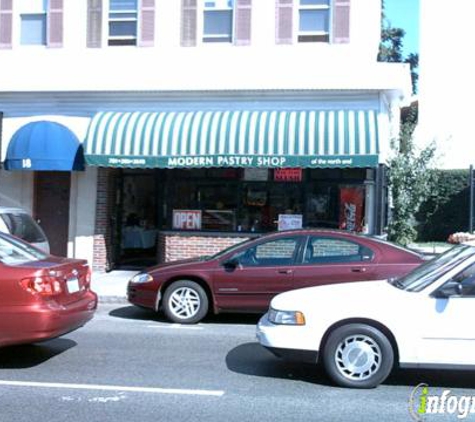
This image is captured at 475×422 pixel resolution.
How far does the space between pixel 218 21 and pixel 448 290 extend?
11497 millimetres

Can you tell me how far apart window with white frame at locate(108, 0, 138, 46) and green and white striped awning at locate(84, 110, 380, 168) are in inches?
80.3

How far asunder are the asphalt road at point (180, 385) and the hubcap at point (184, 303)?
1.09 metres

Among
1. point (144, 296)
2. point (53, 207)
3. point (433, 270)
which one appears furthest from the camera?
point (53, 207)

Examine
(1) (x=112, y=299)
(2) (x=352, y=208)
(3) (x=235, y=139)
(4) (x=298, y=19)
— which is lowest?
(1) (x=112, y=299)

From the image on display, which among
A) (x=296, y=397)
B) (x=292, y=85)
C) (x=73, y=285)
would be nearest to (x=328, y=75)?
(x=292, y=85)

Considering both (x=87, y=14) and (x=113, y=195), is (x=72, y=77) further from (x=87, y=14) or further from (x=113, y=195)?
(x=113, y=195)

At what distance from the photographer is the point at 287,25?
51.1 feet

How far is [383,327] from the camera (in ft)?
20.4

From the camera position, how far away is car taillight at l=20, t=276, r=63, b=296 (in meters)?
6.80

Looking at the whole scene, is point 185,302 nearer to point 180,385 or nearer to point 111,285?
point 180,385

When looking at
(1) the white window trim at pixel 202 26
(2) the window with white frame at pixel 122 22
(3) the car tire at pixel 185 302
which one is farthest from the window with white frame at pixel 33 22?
(3) the car tire at pixel 185 302

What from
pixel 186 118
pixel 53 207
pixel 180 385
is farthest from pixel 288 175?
pixel 180 385

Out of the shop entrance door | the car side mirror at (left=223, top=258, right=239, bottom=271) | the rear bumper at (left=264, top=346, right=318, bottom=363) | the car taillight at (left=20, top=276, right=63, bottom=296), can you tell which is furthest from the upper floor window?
the rear bumper at (left=264, top=346, right=318, bottom=363)

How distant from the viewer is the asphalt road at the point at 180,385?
5.57m
